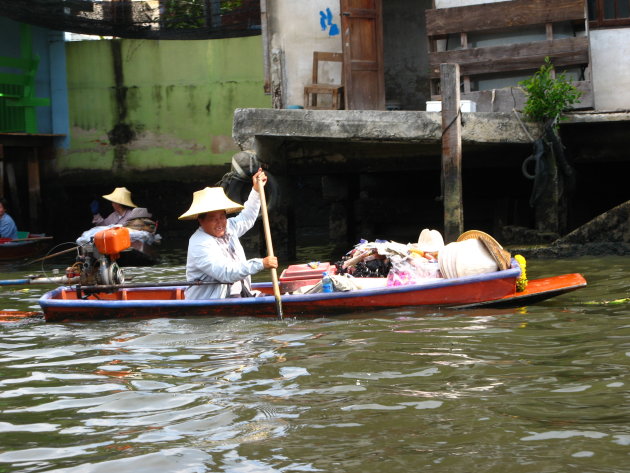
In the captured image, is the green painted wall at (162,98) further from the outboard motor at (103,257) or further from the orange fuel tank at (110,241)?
the orange fuel tank at (110,241)

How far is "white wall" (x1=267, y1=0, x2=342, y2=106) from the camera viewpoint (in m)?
13.4

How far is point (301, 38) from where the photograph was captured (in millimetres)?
13445

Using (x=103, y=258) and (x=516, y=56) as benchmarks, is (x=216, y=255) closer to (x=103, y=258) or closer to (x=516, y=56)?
(x=103, y=258)

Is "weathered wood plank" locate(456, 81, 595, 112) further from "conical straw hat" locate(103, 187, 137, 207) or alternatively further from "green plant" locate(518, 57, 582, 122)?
"conical straw hat" locate(103, 187, 137, 207)

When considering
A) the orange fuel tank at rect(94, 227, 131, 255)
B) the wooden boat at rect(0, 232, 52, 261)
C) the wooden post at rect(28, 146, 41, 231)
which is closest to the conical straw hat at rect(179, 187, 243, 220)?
the orange fuel tank at rect(94, 227, 131, 255)

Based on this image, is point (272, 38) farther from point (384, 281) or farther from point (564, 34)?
point (384, 281)

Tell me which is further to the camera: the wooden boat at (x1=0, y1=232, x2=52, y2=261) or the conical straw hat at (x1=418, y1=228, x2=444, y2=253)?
the wooden boat at (x1=0, y1=232, x2=52, y2=261)

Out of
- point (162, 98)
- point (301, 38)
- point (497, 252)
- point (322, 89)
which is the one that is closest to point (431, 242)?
point (497, 252)

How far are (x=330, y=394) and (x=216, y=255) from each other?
3.01m

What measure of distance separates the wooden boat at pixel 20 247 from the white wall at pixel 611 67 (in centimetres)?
912

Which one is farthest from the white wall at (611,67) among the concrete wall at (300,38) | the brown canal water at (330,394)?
the brown canal water at (330,394)

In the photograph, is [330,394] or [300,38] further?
[300,38]

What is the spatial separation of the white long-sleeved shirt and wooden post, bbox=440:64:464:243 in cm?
343

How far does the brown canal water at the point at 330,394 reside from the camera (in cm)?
390
